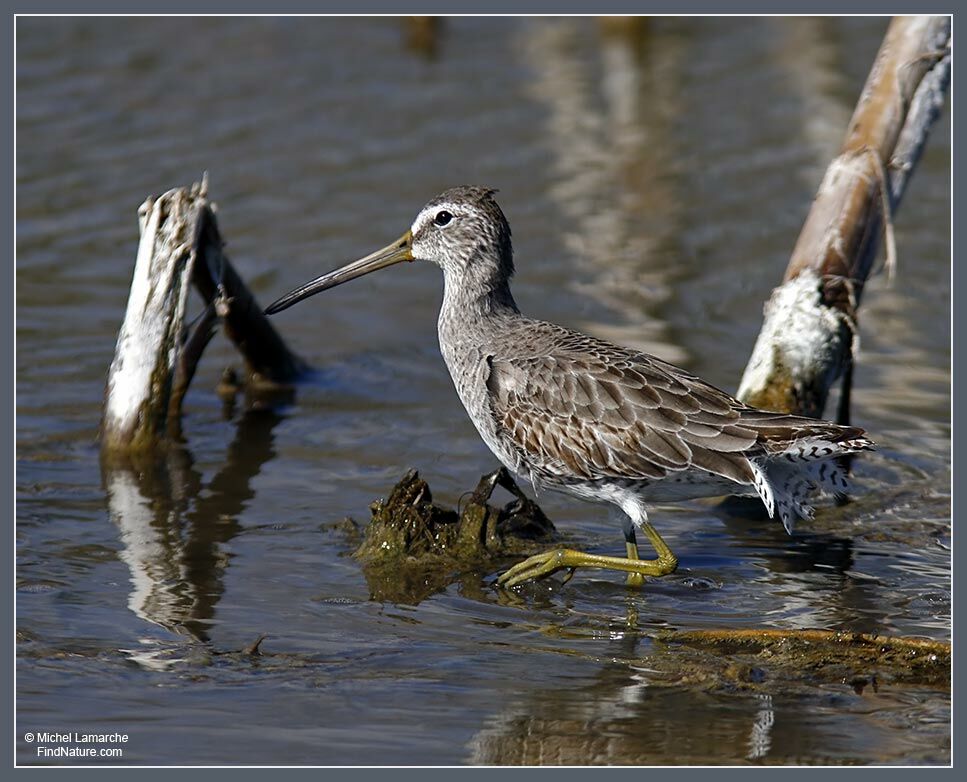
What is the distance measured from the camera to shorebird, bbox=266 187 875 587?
259 inches

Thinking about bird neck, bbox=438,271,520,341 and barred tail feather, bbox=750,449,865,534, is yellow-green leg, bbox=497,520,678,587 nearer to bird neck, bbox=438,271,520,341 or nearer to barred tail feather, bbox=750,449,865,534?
barred tail feather, bbox=750,449,865,534

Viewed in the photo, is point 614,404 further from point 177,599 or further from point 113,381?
point 113,381

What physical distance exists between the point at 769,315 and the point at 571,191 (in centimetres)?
502

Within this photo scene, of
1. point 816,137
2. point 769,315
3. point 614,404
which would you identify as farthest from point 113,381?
point 816,137

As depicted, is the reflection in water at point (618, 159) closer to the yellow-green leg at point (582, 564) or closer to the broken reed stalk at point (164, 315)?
the broken reed stalk at point (164, 315)

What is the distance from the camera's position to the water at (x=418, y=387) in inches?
222

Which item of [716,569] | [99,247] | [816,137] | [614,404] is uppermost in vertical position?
[816,137]

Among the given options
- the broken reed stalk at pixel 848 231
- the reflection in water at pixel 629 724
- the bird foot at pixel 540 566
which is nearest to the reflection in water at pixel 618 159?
the broken reed stalk at pixel 848 231

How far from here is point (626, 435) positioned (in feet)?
21.9

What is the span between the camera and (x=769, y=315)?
26.6 ft

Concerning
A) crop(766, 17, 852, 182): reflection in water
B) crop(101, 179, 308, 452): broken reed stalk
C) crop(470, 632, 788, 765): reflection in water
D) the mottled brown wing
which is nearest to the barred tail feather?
the mottled brown wing

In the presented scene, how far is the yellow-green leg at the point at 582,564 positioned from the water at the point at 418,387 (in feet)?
0.37

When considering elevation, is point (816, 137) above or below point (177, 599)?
above

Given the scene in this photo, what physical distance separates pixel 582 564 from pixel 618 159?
7334mm
